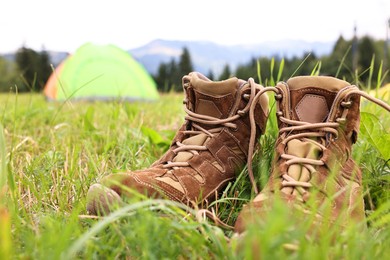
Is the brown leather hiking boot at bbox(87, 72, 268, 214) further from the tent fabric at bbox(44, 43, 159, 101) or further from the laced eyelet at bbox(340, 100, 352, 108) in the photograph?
the tent fabric at bbox(44, 43, 159, 101)

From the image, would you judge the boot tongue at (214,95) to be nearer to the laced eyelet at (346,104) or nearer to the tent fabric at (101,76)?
the laced eyelet at (346,104)

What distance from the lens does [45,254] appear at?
84 centimetres

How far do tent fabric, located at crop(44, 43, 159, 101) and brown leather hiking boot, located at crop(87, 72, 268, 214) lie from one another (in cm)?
579

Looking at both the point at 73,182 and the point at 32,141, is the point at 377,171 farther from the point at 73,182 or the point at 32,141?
the point at 32,141

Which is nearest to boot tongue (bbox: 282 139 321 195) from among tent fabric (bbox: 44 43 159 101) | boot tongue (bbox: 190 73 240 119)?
boot tongue (bbox: 190 73 240 119)

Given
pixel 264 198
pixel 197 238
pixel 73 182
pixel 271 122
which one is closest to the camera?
pixel 197 238

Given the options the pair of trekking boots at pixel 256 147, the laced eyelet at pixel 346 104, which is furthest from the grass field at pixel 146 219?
the laced eyelet at pixel 346 104

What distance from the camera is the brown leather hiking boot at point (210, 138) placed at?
4.86ft

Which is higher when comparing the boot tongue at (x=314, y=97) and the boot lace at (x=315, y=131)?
the boot tongue at (x=314, y=97)

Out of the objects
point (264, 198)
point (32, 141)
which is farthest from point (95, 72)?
point (264, 198)

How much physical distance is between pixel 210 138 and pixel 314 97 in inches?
14.2

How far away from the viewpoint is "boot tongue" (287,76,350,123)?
4.73 ft

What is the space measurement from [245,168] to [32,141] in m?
1.24

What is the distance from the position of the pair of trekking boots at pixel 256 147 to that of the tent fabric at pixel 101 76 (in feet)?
19.1
